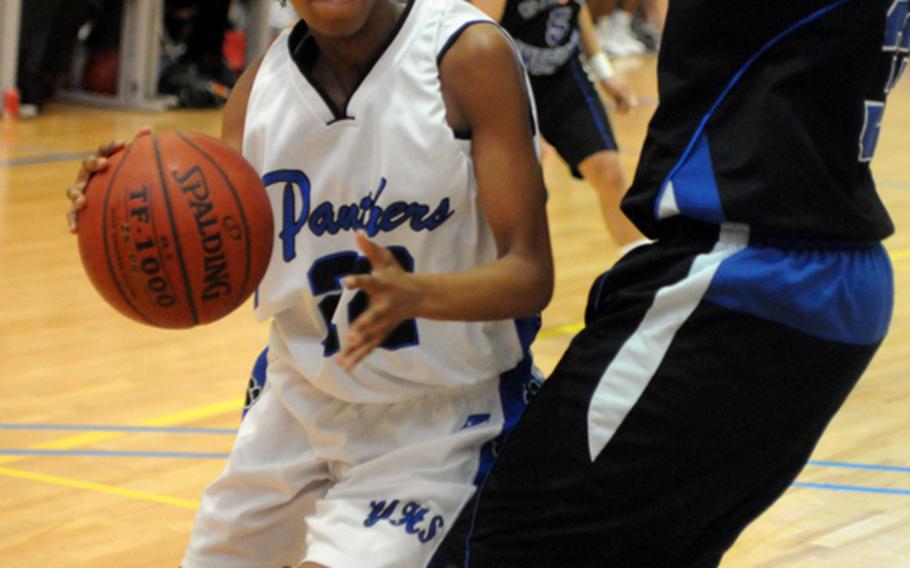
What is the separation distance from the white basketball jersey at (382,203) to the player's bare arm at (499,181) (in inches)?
1.5

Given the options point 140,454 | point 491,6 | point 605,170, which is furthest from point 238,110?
point 605,170

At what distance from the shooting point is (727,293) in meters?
2.12

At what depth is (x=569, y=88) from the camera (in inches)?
221

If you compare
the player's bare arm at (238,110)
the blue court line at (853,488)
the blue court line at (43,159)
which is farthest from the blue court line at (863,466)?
the blue court line at (43,159)

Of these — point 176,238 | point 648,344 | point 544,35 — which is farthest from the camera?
point 544,35

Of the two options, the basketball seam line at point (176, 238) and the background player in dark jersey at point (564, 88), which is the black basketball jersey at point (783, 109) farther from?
the background player in dark jersey at point (564, 88)

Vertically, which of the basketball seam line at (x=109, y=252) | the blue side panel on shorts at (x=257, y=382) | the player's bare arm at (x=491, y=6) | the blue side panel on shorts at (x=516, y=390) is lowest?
the player's bare arm at (x=491, y=6)

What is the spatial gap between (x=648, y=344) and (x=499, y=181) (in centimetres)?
39

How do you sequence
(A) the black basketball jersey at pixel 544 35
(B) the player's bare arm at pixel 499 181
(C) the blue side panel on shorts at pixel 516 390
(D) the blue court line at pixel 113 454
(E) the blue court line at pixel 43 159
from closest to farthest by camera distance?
(B) the player's bare arm at pixel 499 181 < (C) the blue side panel on shorts at pixel 516 390 < (D) the blue court line at pixel 113 454 < (A) the black basketball jersey at pixel 544 35 < (E) the blue court line at pixel 43 159

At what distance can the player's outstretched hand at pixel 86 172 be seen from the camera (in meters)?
2.41

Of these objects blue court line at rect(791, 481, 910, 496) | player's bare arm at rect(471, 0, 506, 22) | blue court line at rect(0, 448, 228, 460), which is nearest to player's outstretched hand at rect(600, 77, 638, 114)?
player's bare arm at rect(471, 0, 506, 22)

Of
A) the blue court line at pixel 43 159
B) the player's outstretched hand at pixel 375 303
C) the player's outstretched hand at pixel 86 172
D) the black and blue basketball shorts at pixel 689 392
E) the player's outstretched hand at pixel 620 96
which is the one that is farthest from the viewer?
the blue court line at pixel 43 159

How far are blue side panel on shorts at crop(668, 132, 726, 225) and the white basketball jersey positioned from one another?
421 mm

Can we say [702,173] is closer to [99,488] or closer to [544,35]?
[99,488]
